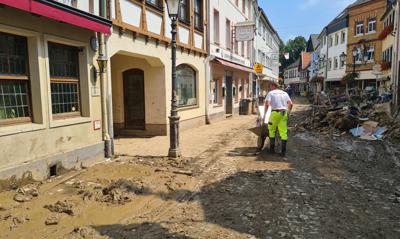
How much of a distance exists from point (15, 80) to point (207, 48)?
→ 34.3 feet

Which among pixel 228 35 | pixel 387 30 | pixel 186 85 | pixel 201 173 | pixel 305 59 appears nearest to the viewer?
pixel 201 173

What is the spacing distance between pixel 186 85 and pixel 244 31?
695 centimetres

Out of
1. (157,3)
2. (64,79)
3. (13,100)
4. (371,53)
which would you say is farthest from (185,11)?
(371,53)

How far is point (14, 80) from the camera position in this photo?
219 inches

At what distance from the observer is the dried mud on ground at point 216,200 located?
394 cm

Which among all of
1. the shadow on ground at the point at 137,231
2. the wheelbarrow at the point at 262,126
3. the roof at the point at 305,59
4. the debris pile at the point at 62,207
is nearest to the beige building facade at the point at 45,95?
the debris pile at the point at 62,207

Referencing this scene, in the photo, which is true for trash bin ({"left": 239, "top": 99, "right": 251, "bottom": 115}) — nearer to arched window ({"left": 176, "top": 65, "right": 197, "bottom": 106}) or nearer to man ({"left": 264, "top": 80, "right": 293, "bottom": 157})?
arched window ({"left": 176, "top": 65, "right": 197, "bottom": 106})

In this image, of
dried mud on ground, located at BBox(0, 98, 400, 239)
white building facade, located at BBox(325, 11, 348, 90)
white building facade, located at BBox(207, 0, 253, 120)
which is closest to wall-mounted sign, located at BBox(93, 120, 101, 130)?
dried mud on ground, located at BBox(0, 98, 400, 239)

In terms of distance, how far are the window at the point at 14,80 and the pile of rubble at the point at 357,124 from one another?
30.8 ft

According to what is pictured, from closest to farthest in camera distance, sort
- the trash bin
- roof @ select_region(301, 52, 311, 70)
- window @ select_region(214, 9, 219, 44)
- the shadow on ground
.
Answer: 1. the shadow on ground
2. window @ select_region(214, 9, 219, 44)
3. the trash bin
4. roof @ select_region(301, 52, 311, 70)

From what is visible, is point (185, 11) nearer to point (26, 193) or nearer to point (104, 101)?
point (104, 101)

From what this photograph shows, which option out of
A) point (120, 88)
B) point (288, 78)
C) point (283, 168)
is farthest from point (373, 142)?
point (288, 78)

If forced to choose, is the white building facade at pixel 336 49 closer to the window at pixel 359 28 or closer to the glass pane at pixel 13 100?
the window at pixel 359 28

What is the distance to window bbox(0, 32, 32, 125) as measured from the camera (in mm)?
5359
